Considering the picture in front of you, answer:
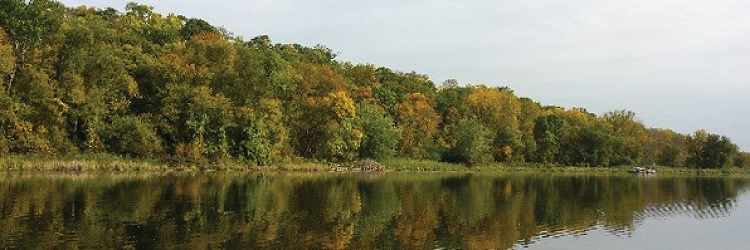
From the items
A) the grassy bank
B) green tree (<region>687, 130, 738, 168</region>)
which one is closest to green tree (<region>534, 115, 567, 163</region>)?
the grassy bank

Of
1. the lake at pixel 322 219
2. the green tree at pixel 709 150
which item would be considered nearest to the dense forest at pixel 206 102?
the lake at pixel 322 219

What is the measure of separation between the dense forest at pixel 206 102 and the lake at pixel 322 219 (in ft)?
49.6

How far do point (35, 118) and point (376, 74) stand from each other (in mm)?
64607

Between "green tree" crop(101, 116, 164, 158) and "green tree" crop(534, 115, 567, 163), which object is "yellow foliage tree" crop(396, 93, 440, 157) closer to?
"green tree" crop(534, 115, 567, 163)

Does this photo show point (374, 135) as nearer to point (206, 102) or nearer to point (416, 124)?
point (416, 124)

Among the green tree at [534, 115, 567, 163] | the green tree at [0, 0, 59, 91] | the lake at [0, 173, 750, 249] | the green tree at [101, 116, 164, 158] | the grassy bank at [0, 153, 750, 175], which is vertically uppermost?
the green tree at [0, 0, 59, 91]

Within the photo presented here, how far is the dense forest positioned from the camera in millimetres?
57719

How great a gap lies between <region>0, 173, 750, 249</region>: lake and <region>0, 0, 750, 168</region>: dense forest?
15117 millimetres

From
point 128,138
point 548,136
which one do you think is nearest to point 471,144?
point 548,136

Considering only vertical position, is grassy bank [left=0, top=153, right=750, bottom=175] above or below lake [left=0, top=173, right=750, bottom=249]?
above

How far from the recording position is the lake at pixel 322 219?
21812 mm

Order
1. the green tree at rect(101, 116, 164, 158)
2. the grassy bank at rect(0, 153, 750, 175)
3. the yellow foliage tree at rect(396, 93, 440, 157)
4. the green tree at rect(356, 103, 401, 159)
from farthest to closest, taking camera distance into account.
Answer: the yellow foliage tree at rect(396, 93, 440, 157), the green tree at rect(356, 103, 401, 159), the green tree at rect(101, 116, 164, 158), the grassy bank at rect(0, 153, 750, 175)

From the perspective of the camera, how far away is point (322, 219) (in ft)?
92.6

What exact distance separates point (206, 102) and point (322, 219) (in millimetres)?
43675
